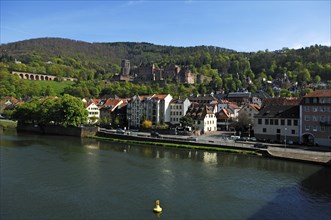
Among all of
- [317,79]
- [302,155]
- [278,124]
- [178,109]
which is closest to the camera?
[302,155]

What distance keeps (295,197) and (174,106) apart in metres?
46.7

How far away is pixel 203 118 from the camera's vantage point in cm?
6338

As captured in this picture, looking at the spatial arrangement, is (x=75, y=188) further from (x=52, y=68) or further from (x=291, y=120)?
(x=52, y=68)

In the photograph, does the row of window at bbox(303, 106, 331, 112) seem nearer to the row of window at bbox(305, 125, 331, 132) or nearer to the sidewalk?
the row of window at bbox(305, 125, 331, 132)

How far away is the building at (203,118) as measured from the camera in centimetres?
6372

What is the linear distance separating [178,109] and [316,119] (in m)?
30.7

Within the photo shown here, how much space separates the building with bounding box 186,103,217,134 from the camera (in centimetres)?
6372

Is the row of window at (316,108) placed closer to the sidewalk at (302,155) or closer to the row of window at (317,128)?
the row of window at (317,128)

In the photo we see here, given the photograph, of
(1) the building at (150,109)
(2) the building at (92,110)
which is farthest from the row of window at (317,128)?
(2) the building at (92,110)

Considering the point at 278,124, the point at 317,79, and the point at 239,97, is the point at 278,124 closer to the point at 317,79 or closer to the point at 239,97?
the point at 239,97

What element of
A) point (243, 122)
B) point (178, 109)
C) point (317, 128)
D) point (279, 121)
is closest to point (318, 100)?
point (317, 128)

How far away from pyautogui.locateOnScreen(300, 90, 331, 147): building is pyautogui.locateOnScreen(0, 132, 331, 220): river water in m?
9.81

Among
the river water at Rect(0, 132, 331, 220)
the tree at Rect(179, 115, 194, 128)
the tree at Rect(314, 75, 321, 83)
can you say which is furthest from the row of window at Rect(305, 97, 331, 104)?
the tree at Rect(314, 75, 321, 83)

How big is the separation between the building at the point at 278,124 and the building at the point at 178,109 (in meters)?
20.1
